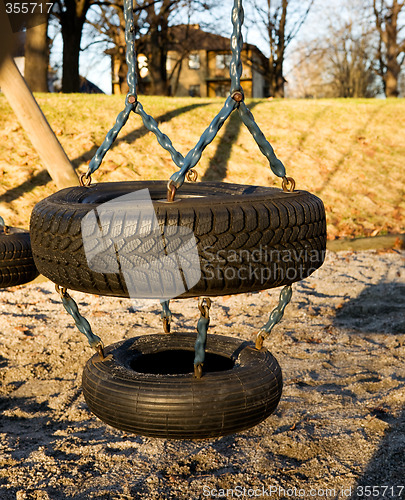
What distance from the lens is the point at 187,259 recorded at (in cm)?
187

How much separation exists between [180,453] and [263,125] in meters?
8.49

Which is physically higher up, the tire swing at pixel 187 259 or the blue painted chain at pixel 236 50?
the blue painted chain at pixel 236 50

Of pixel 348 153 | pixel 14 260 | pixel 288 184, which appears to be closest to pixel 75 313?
pixel 288 184

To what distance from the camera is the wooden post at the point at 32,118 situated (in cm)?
605

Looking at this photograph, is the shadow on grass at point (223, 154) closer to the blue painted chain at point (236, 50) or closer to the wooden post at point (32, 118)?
the wooden post at point (32, 118)

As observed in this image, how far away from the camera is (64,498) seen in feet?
8.04

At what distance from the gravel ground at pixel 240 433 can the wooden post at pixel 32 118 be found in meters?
2.03

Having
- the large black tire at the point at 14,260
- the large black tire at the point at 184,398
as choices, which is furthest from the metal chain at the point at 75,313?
the large black tire at the point at 14,260

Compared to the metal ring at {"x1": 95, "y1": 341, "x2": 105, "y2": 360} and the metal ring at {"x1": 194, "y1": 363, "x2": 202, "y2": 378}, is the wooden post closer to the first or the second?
the metal ring at {"x1": 95, "y1": 341, "x2": 105, "y2": 360}

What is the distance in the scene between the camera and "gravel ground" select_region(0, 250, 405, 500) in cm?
256

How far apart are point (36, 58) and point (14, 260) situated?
9.77 meters

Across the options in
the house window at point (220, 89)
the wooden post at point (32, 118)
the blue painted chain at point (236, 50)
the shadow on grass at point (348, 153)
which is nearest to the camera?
the blue painted chain at point (236, 50)

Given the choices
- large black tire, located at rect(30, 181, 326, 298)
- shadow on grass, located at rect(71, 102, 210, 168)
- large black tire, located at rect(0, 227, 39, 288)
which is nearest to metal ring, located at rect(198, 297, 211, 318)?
large black tire, located at rect(30, 181, 326, 298)

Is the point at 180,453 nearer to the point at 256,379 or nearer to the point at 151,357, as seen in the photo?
the point at 151,357
